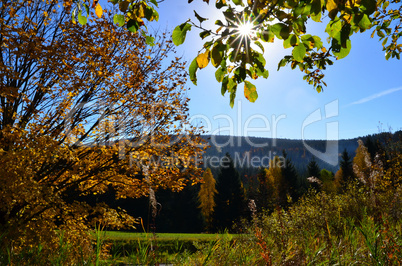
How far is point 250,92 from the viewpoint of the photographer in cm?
229

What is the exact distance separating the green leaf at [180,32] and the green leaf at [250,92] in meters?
0.64

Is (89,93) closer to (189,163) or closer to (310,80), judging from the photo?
(189,163)

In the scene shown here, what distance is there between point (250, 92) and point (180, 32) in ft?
2.47

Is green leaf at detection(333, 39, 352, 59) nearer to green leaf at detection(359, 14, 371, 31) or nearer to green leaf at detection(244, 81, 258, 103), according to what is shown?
green leaf at detection(359, 14, 371, 31)

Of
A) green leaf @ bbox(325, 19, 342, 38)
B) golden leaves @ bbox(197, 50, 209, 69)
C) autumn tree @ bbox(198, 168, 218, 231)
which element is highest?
green leaf @ bbox(325, 19, 342, 38)

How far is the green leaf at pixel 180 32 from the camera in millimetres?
1860

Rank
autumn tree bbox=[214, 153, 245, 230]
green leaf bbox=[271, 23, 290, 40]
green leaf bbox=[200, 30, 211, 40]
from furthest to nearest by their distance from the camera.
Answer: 1. autumn tree bbox=[214, 153, 245, 230]
2. green leaf bbox=[200, 30, 211, 40]
3. green leaf bbox=[271, 23, 290, 40]

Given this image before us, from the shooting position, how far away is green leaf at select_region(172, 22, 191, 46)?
1860mm

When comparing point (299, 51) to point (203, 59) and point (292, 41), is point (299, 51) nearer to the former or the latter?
point (292, 41)

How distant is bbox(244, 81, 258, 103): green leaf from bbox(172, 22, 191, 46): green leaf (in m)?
0.64

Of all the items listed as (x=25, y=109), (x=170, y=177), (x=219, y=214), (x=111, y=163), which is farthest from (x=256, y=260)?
(x=219, y=214)

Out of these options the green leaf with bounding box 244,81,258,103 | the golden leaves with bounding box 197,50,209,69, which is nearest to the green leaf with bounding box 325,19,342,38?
the green leaf with bounding box 244,81,258,103

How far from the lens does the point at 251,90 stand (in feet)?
7.48

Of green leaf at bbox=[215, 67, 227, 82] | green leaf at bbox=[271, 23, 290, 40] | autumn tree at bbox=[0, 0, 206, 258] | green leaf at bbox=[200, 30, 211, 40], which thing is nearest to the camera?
green leaf at bbox=[271, 23, 290, 40]
